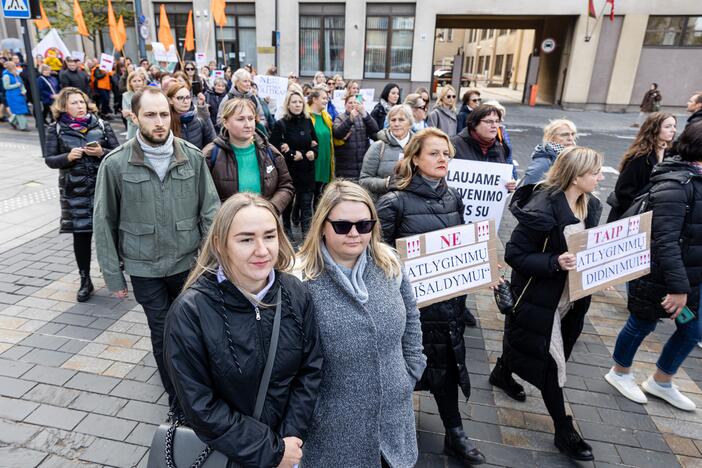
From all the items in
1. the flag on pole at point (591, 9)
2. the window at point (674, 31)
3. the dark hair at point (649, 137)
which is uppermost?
the flag on pole at point (591, 9)

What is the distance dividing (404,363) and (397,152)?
3.07 meters

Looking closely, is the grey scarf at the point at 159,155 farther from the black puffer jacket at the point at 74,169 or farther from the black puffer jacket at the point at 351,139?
the black puffer jacket at the point at 351,139

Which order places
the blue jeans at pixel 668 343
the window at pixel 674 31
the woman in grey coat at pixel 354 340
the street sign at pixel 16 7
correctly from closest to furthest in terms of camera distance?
the woman in grey coat at pixel 354 340 → the blue jeans at pixel 668 343 → the street sign at pixel 16 7 → the window at pixel 674 31

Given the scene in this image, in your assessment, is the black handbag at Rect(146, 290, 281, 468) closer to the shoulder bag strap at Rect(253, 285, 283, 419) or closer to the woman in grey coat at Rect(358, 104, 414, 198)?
the shoulder bag strap at Rect(253, 285, 283, 419)

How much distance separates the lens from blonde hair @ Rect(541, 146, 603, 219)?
112 inches

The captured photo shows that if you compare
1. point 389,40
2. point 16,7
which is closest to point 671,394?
point 16,7

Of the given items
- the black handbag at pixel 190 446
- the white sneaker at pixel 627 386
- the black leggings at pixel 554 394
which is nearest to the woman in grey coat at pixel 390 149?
the black leggings at pixel 554 394

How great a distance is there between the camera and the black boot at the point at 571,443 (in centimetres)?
298

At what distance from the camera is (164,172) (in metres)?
3.06

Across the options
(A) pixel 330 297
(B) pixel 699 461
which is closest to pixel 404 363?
(A) pixel 330 297

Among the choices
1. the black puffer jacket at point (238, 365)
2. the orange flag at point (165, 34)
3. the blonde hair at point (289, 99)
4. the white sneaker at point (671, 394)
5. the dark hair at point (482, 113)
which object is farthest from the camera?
the orange flag at point (165, 34)

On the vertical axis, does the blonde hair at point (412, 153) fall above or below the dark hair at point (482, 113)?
below

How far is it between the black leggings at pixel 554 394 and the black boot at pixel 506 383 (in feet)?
1.58

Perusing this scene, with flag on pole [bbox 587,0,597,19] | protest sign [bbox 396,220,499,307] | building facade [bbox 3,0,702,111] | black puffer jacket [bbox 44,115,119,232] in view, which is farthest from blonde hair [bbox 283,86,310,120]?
flag on pole [bbox 587,0,597,19]
